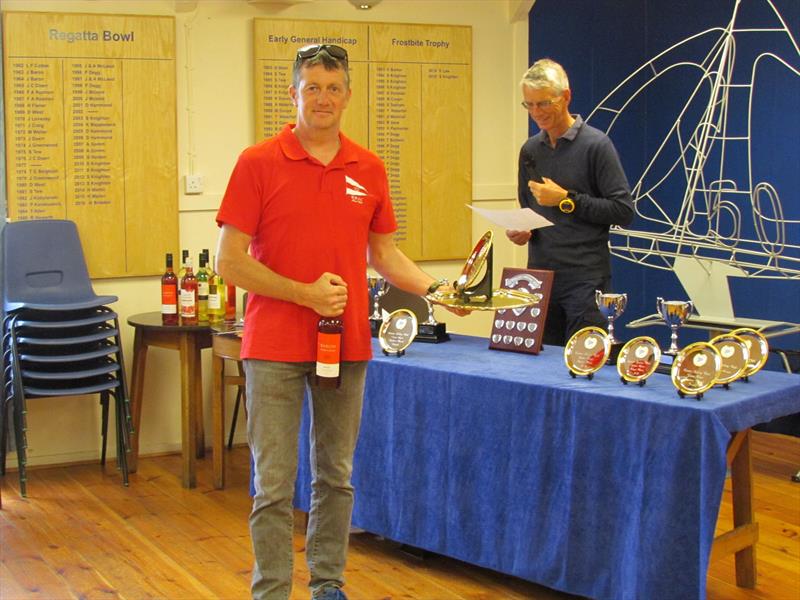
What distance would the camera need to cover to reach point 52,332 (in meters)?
4.79

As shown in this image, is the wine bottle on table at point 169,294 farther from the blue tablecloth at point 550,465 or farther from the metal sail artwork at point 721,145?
the metal sail artwork at point 721,145

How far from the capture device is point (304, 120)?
108 inches

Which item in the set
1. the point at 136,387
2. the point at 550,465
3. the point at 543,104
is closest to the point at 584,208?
the point at 543,104

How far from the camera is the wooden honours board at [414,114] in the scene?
559 centimetres

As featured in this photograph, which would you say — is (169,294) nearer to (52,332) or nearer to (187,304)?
(187,304)

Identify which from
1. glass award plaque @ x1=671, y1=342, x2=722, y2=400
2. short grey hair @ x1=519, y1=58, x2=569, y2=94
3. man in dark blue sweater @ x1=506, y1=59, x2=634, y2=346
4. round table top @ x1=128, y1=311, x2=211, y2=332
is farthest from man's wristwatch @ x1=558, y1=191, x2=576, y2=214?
round table top @ x1=128, y1=311, x2=211, y2=332

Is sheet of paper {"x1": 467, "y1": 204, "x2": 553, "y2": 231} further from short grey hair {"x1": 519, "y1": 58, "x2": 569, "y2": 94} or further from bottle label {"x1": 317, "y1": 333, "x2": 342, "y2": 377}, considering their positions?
bottle label {"x1": 317, "y1": 333, "x2": 342, "y2": 377}

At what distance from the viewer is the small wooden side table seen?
4824 mm

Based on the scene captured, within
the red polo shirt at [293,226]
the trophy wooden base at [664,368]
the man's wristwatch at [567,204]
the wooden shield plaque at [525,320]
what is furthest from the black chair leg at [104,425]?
the trophy wooden base at [664,368]

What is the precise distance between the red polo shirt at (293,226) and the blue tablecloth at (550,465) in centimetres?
76

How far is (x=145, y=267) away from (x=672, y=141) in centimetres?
312

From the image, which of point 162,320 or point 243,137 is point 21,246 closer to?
point 162,320

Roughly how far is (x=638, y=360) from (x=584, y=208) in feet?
2.85

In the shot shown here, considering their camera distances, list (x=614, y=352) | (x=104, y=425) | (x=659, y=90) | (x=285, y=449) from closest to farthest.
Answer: (x=285, y=449), (x=614, y=352), (x=104, y=425), (x=659, y=90)
